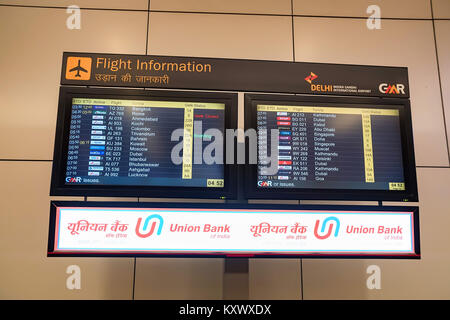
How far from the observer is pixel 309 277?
2023 millimetres

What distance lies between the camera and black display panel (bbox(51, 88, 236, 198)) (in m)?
1.50

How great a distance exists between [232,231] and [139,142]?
0.67 meters

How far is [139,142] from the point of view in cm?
155

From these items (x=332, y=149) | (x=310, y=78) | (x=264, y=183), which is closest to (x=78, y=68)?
(x=264, y=183)

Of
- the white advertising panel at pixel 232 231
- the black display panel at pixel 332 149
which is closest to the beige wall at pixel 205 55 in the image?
the white advertising panel at pixel 232 231

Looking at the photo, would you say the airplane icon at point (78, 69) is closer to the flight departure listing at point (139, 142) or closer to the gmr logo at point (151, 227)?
the flight departure listing at point (139, 142)

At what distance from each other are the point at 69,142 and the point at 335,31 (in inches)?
83.8

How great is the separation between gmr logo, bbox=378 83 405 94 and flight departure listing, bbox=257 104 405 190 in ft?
0.43

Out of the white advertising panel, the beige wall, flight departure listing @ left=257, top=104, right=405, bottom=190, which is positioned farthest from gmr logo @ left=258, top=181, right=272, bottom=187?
the beige wall

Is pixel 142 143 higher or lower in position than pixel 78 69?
lower

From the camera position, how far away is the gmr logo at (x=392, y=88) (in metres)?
1.70

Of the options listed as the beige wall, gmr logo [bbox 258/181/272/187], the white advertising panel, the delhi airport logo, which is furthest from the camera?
the beige wall

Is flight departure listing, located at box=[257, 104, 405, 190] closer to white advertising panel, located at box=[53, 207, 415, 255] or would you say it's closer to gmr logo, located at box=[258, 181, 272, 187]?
gmr logo, located at box=[258, 181, 272, 187]

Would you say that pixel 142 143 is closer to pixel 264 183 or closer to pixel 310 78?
pixel 264 183
